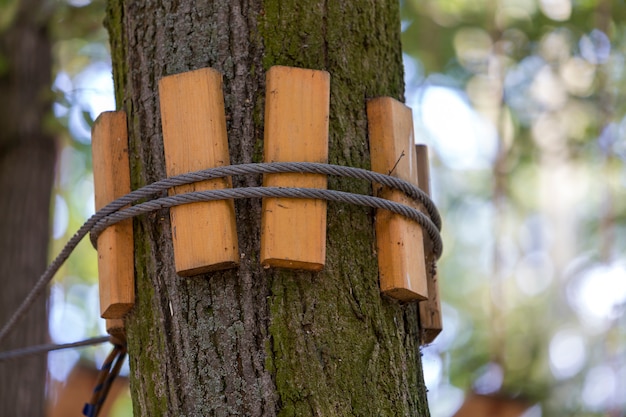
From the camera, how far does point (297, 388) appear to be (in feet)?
4.19

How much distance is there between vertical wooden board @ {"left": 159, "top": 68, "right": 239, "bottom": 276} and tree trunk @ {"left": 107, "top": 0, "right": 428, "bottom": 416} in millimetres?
44

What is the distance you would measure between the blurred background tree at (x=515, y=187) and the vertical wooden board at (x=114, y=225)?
702 millimetres

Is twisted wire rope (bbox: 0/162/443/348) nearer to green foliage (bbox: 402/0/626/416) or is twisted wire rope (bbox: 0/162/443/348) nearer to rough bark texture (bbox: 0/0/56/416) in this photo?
green foliage (bbox: 402/0/626/416)

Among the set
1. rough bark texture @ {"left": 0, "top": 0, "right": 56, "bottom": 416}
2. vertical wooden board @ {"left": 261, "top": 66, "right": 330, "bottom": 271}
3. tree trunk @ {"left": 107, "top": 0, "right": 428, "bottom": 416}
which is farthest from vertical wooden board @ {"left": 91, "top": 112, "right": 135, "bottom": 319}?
rough bark texture @ {"left": 0, "top": 0, "right": 56, "bottom": 416}

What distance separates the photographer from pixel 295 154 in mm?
1362

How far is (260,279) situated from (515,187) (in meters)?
9.00

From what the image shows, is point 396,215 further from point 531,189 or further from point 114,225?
point 531,189

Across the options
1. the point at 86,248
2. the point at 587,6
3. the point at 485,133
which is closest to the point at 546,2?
the point at 587,6

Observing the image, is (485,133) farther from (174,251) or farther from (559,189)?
(174,251)

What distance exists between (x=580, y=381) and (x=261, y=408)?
23.5 ft

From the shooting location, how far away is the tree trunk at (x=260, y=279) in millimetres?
1298

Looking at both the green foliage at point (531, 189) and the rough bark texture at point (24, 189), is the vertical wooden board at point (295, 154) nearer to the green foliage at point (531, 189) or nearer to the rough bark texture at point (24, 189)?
the green foliage at point (531, 189)

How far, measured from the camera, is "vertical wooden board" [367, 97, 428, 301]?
55.1 inches

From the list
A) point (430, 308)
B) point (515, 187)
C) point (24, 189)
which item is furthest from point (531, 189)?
point (430, 308)
